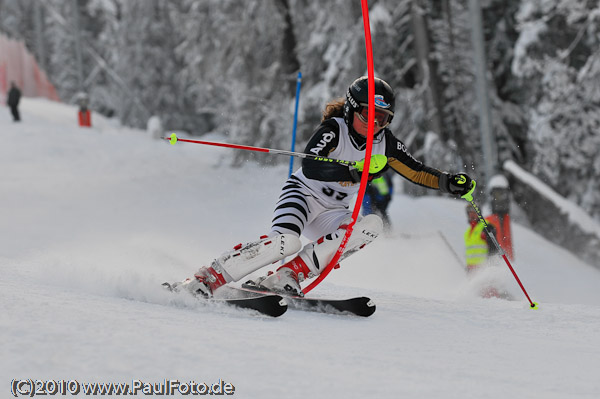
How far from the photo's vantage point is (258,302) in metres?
3.94

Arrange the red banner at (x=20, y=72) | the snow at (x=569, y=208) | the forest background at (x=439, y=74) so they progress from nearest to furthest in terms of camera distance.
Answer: the snow at (x=569, y=208) < the forest background at (x=439, y=74) < the red banner at (x=20, y=72)

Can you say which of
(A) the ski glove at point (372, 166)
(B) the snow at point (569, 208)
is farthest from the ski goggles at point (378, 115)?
(B) the snow at point (569, 208)

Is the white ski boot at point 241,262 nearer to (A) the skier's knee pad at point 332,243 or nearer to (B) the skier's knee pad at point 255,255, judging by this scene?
(B) the skier's knee pad at point 255,255

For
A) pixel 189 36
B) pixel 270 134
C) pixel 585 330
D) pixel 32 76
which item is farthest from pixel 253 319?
pixel 32 76

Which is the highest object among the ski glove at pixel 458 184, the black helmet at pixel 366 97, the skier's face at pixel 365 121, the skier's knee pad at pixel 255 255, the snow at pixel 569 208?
the black helmet at pixel 366 97

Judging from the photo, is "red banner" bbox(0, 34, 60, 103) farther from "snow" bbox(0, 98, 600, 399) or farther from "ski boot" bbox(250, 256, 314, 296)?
"ski boot" bbox(250, 256, 314, 296)

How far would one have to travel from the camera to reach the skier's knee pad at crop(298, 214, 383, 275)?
4496mm

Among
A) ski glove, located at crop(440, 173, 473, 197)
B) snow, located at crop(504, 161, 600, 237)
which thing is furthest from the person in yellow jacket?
snow, located at crop(504, 161, 600, 237)

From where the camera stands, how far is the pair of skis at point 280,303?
391 centimetres

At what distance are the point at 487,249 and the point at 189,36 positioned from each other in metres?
14.2

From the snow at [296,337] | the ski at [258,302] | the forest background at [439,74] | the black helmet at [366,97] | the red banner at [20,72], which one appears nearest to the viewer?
the snow at [296,337]

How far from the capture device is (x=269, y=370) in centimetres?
263

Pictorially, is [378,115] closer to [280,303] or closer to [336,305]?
[336,305]

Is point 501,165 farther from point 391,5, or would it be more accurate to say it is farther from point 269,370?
point 269,370
